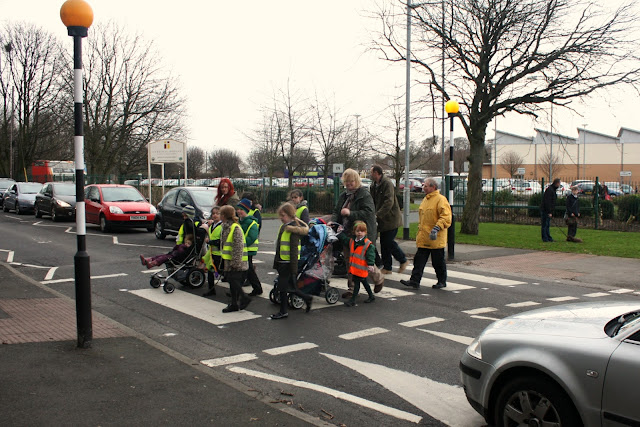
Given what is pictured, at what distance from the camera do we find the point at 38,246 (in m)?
15.5

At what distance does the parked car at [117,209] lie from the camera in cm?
1889

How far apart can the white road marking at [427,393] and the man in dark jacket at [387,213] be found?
522 centimetres

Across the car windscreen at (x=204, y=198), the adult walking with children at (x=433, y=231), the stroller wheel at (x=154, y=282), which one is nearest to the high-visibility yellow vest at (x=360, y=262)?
the adult walking with children at (x=433, y=231)

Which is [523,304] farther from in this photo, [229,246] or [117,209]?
[117,209]

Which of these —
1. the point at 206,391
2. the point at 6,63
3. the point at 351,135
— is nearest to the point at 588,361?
the point at 206,391

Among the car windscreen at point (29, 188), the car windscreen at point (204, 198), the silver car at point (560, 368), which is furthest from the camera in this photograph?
the car windscreen at point (29, 188)

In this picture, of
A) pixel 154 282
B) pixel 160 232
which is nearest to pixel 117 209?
pixel 160 232

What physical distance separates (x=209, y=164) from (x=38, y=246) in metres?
68.8

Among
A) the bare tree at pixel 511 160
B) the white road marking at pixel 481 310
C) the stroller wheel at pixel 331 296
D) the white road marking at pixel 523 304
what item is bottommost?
the white road marking at pixel 481 310

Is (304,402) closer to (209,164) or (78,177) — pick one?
(78,177)

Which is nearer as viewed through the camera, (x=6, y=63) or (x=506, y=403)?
(x=506, y=403)

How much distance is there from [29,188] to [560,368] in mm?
30912

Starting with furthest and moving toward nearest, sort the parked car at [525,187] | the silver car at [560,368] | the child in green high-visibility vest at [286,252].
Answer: the parked car at [525,187] < the child in green high-visibility vest at [286,252] < the silver car at [560,368]

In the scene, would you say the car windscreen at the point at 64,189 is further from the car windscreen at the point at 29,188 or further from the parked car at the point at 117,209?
the car windscreen at the point at 29,188
